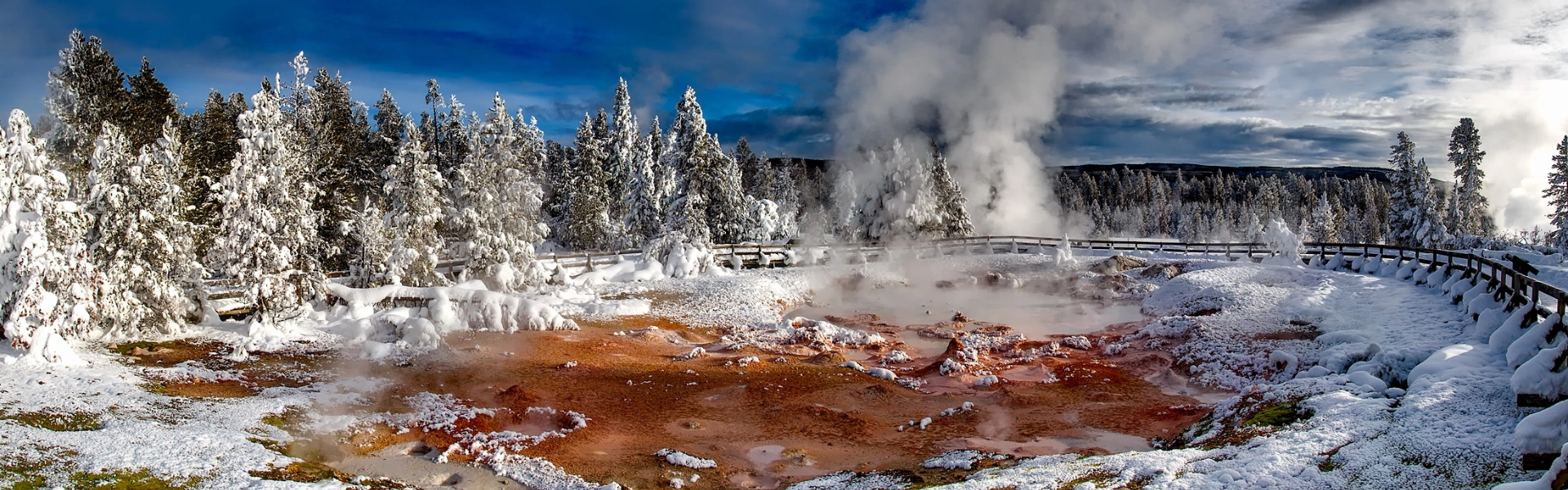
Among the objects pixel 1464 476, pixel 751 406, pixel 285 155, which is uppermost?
pixel 285 155

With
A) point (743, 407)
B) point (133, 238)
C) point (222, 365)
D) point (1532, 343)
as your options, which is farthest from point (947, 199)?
point (133, 238)

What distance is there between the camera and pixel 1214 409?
14305 millimetres

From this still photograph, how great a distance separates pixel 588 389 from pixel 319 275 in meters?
10.7

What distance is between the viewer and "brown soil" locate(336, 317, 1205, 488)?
13055 mm

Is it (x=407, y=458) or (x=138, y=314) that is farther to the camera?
(x=138, y=314)

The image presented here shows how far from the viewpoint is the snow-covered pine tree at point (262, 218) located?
19734mm

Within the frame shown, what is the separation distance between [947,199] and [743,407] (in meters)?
41.1

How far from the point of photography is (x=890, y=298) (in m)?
35.7

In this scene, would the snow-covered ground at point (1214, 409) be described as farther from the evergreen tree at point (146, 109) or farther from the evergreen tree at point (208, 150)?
the evergreen tree at point (146, 109)

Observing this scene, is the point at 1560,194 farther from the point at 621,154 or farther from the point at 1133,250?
the point at 621,154

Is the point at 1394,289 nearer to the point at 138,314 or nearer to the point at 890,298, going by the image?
the point at 890,298

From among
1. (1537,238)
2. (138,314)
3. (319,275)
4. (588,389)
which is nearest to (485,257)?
(319,275)

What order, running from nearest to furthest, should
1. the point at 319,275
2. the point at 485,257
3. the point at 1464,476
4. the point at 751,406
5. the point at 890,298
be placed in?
the point at 1464,476
the point at 751,406
the point at 319,275
the point at 485,257
the point at 890,298

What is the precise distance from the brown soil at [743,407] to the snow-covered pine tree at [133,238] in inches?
254
